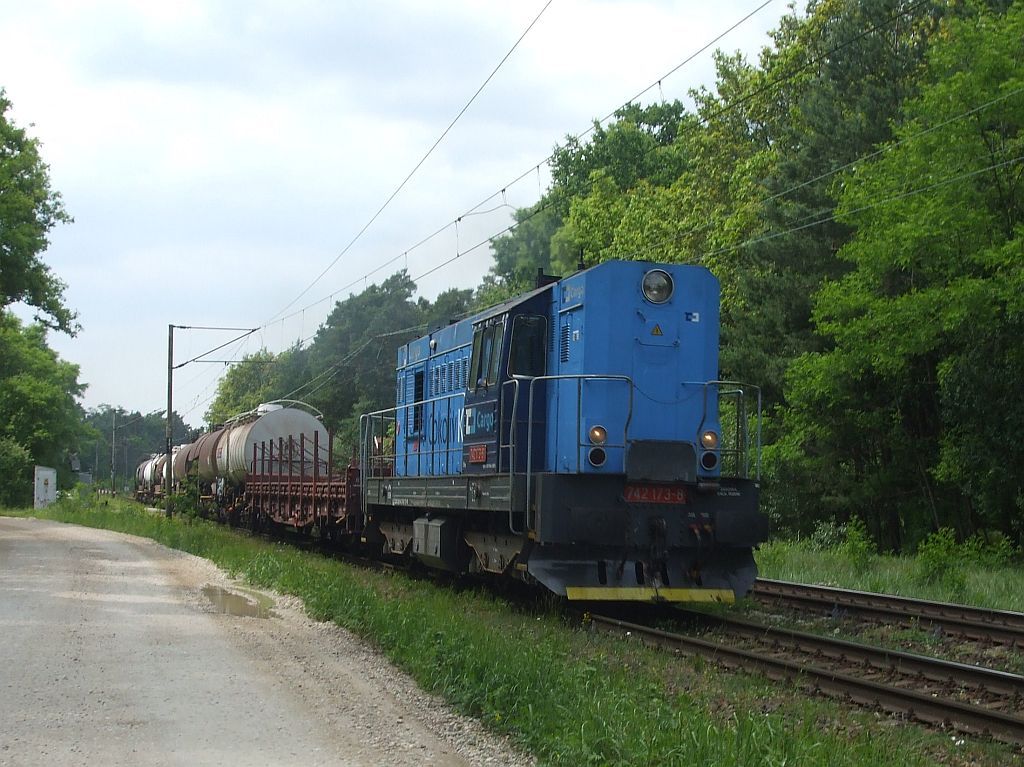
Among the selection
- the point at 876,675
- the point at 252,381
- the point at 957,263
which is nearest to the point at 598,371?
the point at 876,675

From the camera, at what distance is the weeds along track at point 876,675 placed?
7.78 m

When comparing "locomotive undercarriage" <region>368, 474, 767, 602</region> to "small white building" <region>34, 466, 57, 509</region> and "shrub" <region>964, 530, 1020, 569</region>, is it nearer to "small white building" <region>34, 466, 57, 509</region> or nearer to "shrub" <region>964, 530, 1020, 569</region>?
"shrub" <region>964, 530, 1020, 569</region>

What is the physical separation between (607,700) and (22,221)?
90.2ft

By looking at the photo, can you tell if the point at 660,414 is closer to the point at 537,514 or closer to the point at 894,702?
the point at 537,514

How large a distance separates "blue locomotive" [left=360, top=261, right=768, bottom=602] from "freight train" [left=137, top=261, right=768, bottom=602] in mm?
16

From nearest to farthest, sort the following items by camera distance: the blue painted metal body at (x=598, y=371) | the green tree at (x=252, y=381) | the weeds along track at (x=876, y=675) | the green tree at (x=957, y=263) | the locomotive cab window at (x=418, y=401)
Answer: the weeds along track at (x=876, y=675) < the blue painted metal body at (x=598, y=371) < the locomotive cab window at (x=418, y=401) < the green tree at (x=957, y=263) < the green tree at (x=252, y=381)

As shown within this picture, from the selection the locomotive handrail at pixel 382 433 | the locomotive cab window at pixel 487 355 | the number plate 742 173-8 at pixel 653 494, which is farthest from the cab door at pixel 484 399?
the number plate 742 173-8 at pixel 653 494

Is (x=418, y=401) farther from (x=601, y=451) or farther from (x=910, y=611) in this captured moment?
(x=910, y=611)

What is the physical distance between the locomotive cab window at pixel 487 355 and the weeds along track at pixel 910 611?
464cm

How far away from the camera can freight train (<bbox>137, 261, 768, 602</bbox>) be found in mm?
12148

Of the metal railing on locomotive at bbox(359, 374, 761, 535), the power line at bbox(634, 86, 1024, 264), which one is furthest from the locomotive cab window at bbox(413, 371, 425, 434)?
the power line at bbox(634, 86, 1024, 264)

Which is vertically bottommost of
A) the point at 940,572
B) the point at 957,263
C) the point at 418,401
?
the point at 940,572

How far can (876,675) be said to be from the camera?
31.3ft

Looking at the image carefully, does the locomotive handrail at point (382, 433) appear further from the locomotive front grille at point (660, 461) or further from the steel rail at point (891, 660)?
the steel rail at point (891, 660)
